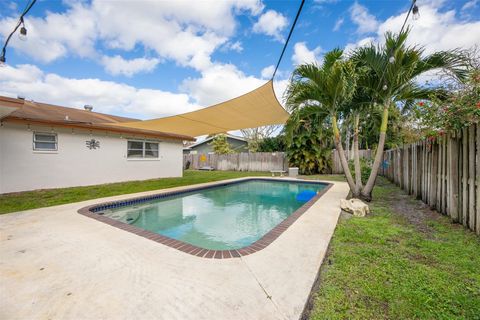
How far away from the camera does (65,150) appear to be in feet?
28.5

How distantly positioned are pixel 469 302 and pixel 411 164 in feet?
20.2

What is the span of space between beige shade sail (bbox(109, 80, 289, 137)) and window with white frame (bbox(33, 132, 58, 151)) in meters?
2.79

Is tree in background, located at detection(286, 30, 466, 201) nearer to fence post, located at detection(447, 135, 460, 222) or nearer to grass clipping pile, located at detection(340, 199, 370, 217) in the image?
grass clipping pile, located at detection(340, 199, 370, 217)

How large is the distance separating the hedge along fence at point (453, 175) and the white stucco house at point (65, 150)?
29.7 ft

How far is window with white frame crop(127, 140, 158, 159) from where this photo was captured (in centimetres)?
1116

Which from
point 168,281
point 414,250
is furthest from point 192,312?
point 414,250

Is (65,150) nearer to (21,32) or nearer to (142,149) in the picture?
(142,149)

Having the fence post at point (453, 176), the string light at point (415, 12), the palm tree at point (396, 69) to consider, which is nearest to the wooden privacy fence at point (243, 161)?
the palm tree at point (396, 69)

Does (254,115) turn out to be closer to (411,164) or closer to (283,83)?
(283,83)

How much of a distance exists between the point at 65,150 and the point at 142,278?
899cm

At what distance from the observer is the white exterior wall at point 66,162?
7.34 metres

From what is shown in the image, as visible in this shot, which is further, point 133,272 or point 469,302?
point 133,272

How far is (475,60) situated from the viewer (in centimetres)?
503

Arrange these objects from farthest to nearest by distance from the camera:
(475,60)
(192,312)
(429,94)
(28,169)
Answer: (28,169), (429,94), (475,60), (192,312)
